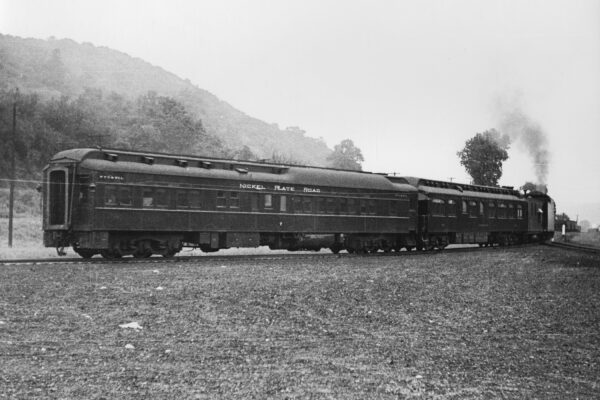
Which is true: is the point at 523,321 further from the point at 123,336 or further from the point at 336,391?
the point at 123,336

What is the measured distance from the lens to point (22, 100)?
2721 inches

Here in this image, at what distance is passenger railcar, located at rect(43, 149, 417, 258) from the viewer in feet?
70.3

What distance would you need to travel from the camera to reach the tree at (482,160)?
6981cm

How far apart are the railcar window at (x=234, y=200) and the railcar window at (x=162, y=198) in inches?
112

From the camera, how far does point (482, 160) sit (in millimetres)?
71062

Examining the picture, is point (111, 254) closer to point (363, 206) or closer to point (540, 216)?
point (363, 206)

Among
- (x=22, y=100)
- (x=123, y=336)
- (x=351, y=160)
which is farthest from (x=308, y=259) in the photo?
(x=351, y=160)

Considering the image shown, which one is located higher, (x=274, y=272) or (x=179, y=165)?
(x=179, y=165)

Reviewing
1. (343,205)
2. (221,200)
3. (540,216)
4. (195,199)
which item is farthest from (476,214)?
(195,199)

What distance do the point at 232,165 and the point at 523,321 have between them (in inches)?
657

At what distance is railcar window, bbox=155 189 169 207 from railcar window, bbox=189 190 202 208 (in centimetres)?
103

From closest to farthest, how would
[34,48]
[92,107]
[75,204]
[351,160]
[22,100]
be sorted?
[75,204] → [22,100] → [92,107] → [351,160] → [34,48]

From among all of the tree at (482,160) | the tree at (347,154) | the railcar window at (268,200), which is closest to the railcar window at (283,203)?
the railcar window at (268,200)

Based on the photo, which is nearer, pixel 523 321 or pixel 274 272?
pixel 523 321
